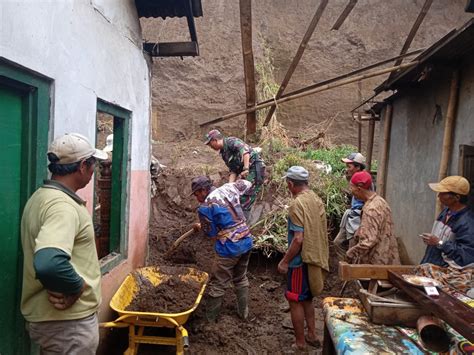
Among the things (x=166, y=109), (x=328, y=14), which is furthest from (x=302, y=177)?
(x=328, y=14)

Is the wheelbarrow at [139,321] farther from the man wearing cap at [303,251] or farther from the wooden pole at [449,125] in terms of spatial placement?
the wooden pole at [449,125]

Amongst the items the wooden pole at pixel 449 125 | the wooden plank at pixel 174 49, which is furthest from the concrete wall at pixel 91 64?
the wooden pole at pixel 449 125

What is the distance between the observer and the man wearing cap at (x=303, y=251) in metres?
4.29

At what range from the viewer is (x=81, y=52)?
11.5 ft

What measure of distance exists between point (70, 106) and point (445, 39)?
3.66 metres

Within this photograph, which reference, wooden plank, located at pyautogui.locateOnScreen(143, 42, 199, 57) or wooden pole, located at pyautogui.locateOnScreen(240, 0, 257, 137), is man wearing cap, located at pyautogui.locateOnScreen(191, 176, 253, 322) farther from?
wooden pole, located at pyautogui.locateOnScreen(240, 0, 257, 137)

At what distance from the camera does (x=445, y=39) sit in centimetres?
412

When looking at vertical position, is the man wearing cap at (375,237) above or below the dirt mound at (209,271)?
above

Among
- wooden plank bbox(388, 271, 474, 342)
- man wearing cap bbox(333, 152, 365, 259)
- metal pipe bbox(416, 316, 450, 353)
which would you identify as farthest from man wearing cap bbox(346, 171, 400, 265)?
man wearing cap bbox(333, 152, 365, 259)

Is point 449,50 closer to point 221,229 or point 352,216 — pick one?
point 352,216

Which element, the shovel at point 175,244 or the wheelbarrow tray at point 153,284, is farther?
the shovel at point 175,244

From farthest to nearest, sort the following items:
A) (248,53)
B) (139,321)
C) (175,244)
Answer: (248,53)
(175,244)
(139,321)

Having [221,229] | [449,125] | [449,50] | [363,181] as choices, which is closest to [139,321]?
[221,229]

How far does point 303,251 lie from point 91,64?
2793mm
